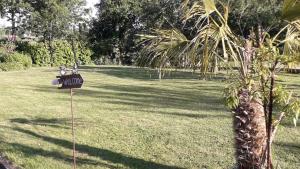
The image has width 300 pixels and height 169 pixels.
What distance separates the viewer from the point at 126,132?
30.0 feet

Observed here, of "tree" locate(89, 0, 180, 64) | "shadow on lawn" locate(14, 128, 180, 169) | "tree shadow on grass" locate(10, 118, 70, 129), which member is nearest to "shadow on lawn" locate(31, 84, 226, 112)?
"tree shadow on grass" locate(10, 118, 70, 129)

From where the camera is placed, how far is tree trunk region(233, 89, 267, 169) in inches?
202

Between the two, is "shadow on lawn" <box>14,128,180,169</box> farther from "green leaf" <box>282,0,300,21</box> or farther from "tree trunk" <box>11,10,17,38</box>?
"tree trunk" <box>11,10,17,38</box>

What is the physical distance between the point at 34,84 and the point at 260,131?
14648 mm

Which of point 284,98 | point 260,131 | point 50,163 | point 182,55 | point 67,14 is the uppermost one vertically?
point 67,14

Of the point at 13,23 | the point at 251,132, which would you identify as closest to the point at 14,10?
the point at 13,23

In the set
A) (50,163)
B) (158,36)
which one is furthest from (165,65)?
(50,163)

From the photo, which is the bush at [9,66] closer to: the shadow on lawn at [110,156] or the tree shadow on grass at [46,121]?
the tree shadow on grass at [46,121]

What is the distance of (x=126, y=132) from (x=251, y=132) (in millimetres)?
4288

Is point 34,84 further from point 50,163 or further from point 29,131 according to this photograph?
point 50,163

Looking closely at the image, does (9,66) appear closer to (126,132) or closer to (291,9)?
(126,132)

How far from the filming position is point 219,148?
25.6 feet

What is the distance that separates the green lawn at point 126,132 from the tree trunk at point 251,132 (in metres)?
0.62

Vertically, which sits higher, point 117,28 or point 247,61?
point 117,28
